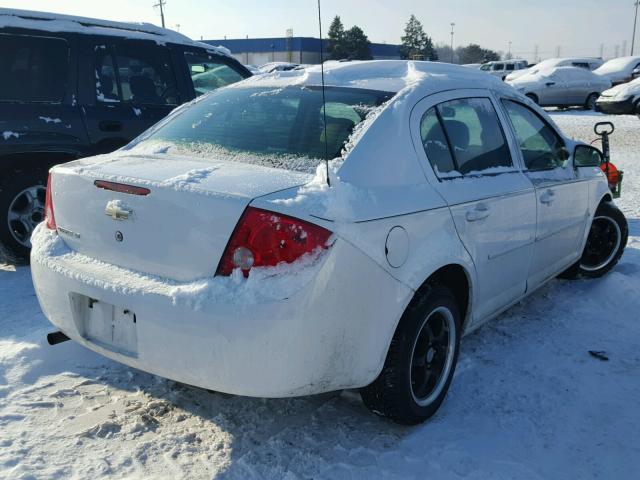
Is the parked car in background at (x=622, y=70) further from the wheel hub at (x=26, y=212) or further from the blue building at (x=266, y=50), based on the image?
the blue building at (x=266, y=50)

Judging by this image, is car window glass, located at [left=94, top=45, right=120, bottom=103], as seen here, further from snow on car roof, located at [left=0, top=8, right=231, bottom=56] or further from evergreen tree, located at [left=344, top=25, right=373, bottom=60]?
evergreen tree, located at [left=344, top=25, right=373, bottom=60]

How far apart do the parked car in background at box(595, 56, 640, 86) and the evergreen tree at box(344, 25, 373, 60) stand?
108ft

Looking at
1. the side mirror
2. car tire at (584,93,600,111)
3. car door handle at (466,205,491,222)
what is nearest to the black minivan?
car door handle at (466,205,491,222)

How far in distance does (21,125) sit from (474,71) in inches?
137

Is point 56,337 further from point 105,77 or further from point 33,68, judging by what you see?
point 105,77

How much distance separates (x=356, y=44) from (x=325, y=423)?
59.3 metres

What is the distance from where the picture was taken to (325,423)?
292 centimetres

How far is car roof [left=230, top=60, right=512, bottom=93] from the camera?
318 centimetres

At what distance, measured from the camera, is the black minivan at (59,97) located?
191 inches

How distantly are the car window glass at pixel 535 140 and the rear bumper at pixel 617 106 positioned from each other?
16.1 m

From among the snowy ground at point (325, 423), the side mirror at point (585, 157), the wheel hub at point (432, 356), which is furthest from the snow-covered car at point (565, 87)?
the wheel hub at point (432, 356)

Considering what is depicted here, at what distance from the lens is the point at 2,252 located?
16.7 feet

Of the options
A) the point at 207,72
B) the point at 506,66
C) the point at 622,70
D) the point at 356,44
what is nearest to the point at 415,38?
the point at 356,44

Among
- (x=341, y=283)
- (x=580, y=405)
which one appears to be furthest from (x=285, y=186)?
(x=580, y=405)
